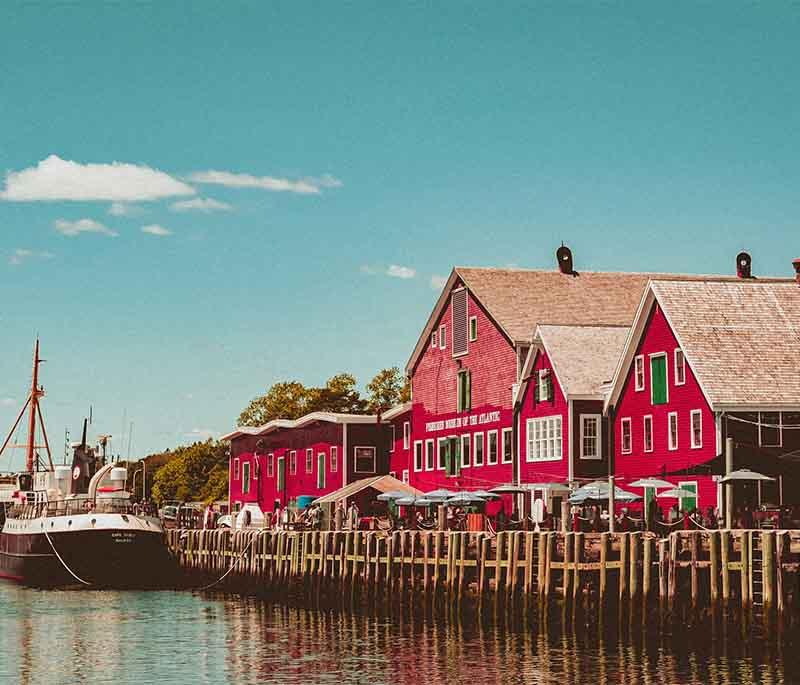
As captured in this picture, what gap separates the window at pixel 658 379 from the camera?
5309 centimetres

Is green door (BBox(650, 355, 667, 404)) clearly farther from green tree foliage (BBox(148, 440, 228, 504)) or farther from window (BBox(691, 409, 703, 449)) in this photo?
green tree foliage (BBox(148, 440, 228, 504))

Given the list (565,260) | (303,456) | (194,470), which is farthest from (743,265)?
(194,470)

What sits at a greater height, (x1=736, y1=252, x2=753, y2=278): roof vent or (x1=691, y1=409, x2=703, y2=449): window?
(x1=736, y1=252, x2=753, y2=278): roof vent

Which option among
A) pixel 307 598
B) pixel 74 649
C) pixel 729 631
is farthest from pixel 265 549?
pixel 729 631

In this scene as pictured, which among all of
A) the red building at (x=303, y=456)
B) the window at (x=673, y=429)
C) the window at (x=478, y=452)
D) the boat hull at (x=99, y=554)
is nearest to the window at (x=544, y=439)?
the window at (x=478, y=452)

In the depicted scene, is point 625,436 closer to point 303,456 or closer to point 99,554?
point 99,554

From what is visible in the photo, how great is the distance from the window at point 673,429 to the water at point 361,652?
13074 mm

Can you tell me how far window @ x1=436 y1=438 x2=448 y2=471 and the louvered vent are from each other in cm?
428

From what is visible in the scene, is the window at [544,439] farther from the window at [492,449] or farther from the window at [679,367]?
the window at [679,367]

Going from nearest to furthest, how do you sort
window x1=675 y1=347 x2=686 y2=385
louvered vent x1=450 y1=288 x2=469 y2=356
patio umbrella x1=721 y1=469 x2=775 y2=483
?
1. patio umbrella x1=721 y1=469 x2=775 y2=483
2. window x1=675 y1=347 x2=686 y2=385
3. louvered vent x1=450 y1=288 x2=469 y2=356

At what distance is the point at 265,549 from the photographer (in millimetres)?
58438

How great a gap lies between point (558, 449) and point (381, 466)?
20979 millimetres

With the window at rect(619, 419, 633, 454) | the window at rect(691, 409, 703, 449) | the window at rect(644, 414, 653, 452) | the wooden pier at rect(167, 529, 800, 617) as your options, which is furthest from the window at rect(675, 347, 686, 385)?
the wooden pier at rect(167, 529, 800, 617)

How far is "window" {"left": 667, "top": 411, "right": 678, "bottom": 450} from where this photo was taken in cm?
5219
